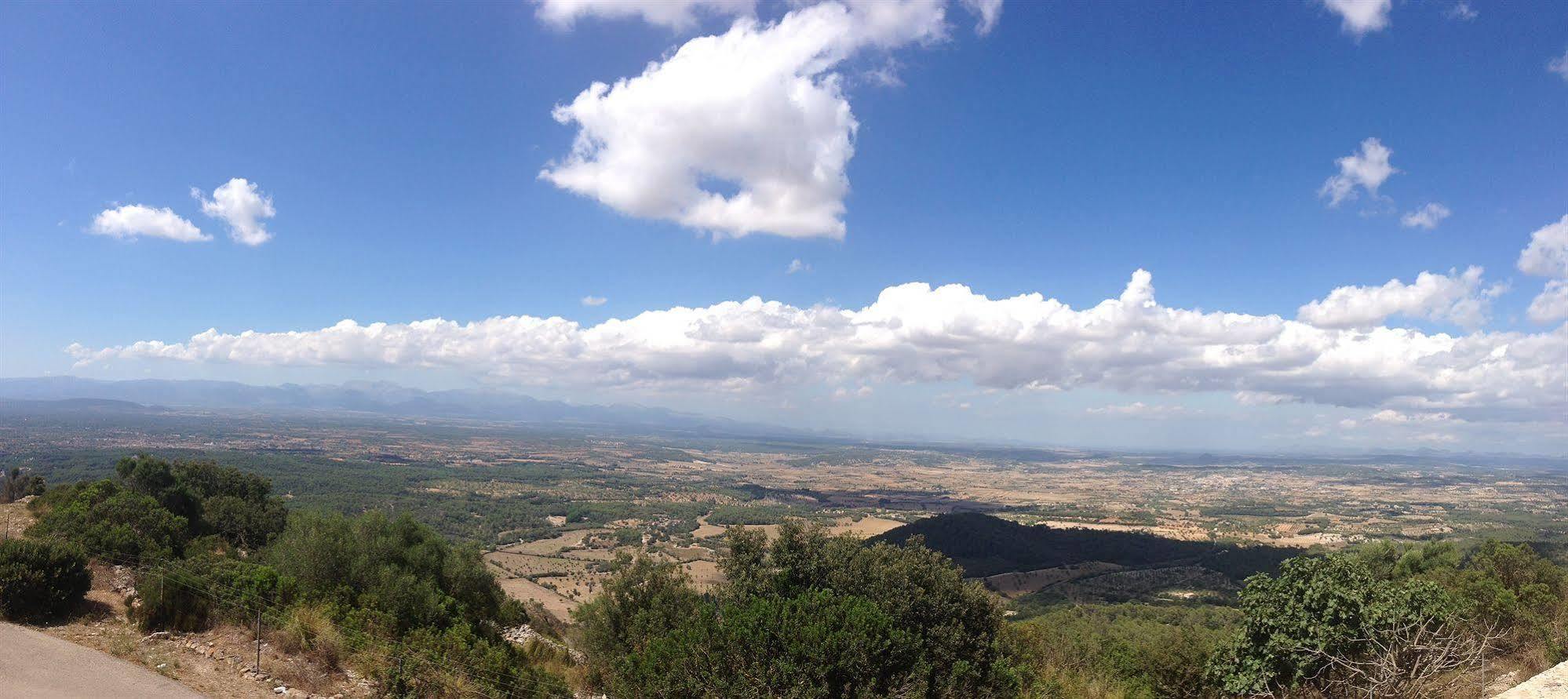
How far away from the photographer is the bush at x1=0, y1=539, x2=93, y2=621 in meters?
11.9

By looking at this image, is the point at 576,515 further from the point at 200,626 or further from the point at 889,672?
the point at 889,672

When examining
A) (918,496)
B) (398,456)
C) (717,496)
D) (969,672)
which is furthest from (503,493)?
(969,672)

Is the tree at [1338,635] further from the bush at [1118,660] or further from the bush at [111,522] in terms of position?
the bush at [111,522]

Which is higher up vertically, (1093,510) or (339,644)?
(339,644)

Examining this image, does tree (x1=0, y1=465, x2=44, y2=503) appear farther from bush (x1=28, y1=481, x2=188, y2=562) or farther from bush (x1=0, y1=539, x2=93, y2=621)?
bush (x1=0, y1=539, x2=93, y2=621)

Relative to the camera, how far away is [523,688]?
39.2 ft

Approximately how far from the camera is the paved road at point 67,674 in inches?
356

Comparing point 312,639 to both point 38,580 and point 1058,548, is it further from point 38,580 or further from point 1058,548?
point 1058,548

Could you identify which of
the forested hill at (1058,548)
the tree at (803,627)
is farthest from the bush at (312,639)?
the forested hill at (1058,548)

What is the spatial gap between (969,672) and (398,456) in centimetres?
16593

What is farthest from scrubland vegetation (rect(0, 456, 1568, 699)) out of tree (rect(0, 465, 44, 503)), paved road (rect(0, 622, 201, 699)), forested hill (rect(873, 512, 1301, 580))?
forested hill (rect(873, 512, 1301, 580))

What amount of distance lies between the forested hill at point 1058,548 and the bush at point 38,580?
5983 cm

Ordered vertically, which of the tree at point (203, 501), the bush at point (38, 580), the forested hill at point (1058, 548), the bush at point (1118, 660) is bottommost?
the forested hill at point (1058, 548)

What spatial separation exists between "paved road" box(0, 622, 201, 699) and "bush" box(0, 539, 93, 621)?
117 centimetres
